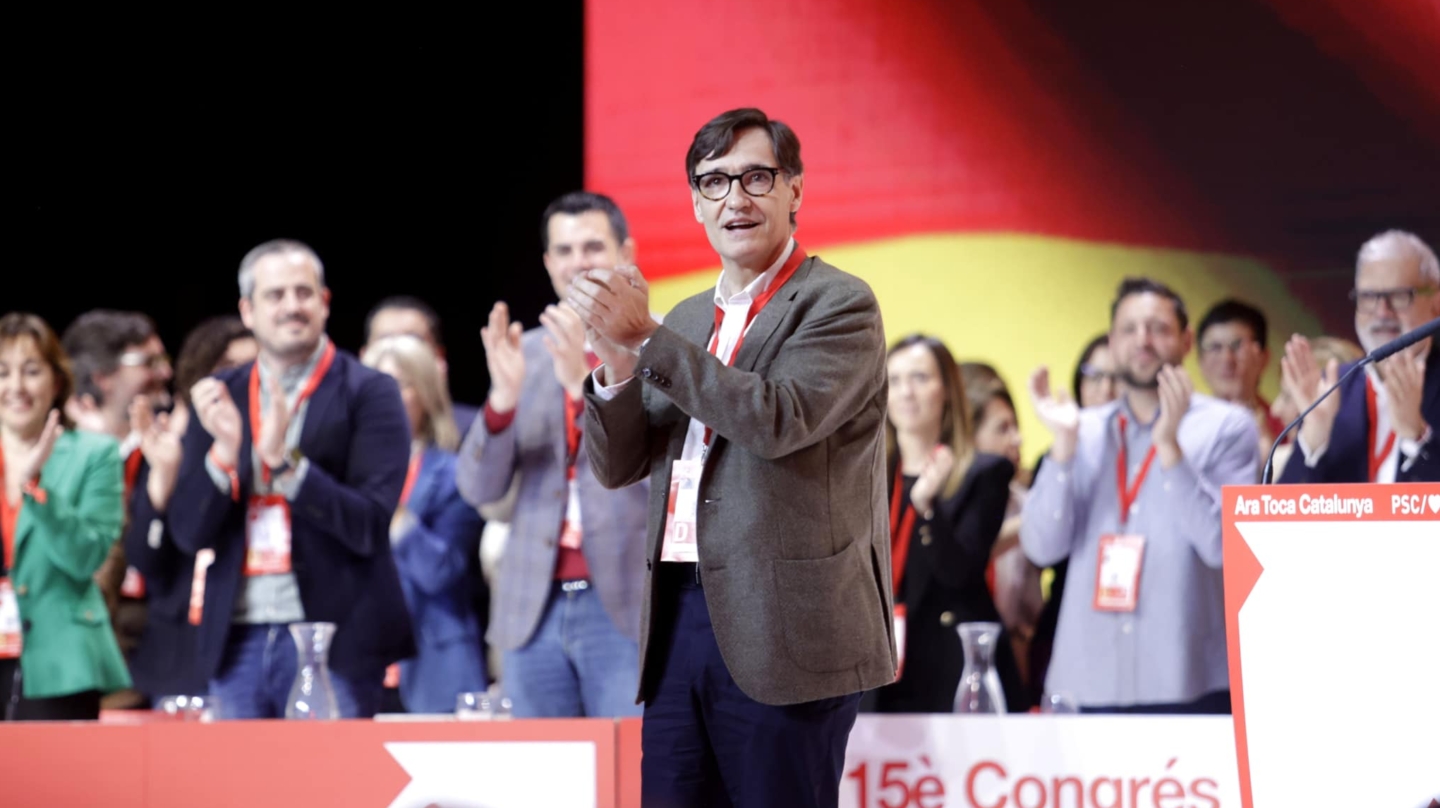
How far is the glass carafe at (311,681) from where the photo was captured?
305 centimetres

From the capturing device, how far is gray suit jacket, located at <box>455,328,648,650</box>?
153 inches

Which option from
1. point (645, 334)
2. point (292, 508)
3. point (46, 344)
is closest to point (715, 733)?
point (645, 334)

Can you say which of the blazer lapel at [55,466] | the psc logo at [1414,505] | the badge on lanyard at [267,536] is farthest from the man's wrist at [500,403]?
the psc logo at [1414,505]

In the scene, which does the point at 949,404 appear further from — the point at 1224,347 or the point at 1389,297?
the point at 1389,297

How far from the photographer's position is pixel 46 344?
5172 millimetres

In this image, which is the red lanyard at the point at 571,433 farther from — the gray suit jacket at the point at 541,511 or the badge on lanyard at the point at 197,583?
the badge on lanyard at the point at 197,583

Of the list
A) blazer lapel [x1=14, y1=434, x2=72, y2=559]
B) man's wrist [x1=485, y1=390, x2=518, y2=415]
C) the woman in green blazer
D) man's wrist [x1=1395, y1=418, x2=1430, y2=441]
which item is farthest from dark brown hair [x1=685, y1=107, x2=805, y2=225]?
blazer lapel [x1=14, y1=434, x2=72, y2=559]

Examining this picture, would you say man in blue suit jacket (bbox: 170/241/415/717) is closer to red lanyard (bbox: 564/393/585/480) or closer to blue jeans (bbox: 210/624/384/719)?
blue jeans (bbox: 210/624/384/719)

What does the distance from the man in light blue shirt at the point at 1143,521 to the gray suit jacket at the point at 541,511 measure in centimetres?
150

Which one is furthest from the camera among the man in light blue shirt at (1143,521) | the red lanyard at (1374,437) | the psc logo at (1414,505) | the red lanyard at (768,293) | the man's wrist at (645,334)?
the man in light blue shirt at (1143,521)

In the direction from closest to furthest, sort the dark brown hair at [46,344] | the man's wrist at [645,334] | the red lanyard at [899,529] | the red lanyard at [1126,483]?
the man's wrist at [645,334]
the red lanyard at [1126,483]
the red lanyard at [899,529]
the dark brown hair at [46,344]

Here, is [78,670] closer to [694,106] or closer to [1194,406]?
[694,106]

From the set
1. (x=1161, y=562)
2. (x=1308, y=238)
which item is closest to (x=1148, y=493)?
(x=1161, y=562)

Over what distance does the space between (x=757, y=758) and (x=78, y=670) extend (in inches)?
139
